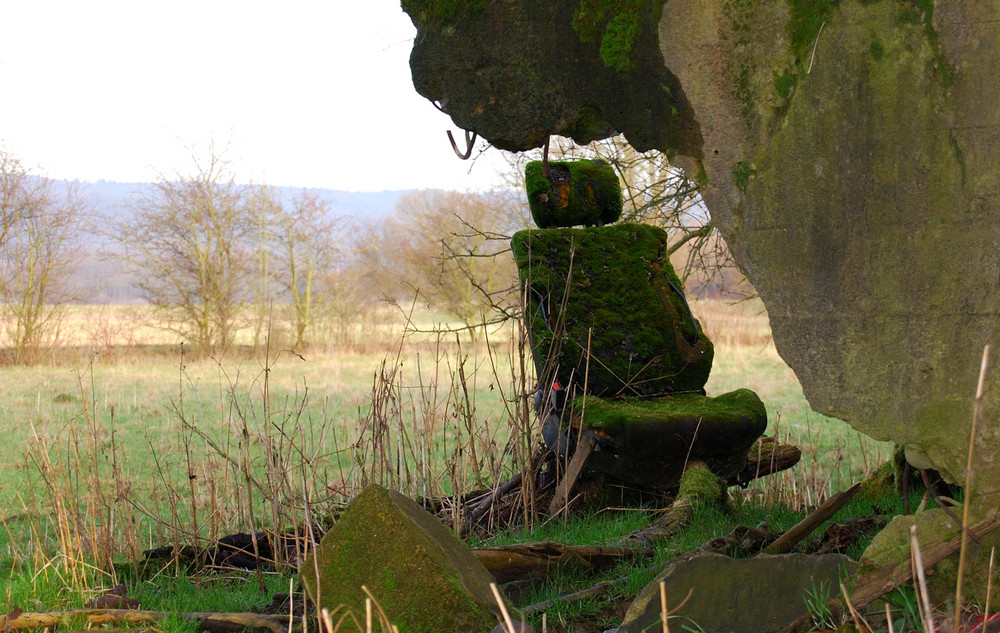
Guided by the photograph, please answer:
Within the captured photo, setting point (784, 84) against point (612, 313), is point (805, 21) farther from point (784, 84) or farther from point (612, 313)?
point (612, 313)

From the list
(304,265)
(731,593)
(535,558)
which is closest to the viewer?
(731,593)

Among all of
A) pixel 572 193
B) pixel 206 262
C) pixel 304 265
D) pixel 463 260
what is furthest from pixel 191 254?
pixel 572 193

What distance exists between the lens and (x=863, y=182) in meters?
2.52

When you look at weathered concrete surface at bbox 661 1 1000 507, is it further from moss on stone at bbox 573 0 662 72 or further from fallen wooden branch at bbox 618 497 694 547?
fallen wooden branch at bbox 618 497 694 547

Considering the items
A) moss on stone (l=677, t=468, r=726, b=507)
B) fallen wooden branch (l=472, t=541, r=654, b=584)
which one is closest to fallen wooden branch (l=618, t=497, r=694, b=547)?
moss on stone (l=677, t=468, r=726, b=507)

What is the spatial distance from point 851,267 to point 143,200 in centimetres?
2080

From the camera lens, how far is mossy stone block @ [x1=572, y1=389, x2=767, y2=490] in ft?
14.0

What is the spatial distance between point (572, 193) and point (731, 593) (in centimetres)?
336

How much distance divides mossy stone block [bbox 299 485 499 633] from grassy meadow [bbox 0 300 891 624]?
528 mm

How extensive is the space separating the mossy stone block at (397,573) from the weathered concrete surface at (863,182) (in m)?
Result: 1.22

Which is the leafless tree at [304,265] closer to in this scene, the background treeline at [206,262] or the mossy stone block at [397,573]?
the background treeline at [206,262]

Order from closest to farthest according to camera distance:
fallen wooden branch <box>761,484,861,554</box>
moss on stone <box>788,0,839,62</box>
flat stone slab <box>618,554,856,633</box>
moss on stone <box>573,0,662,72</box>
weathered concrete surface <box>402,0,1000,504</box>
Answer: flat stone slab <box>618,554,856,633</box> < weathered concrete surface <box>402,0,1000,504</box> < moss on stone <box>788,0,839,62</box> < moss on stone <box>573,0,662,72</box> < fallen wooden branch <box>761,484,861,554</box>

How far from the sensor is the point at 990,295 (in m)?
2.42

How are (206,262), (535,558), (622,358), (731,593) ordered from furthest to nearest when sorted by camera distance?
(206,262) → (622,358) → (535,558) → (731,593)
